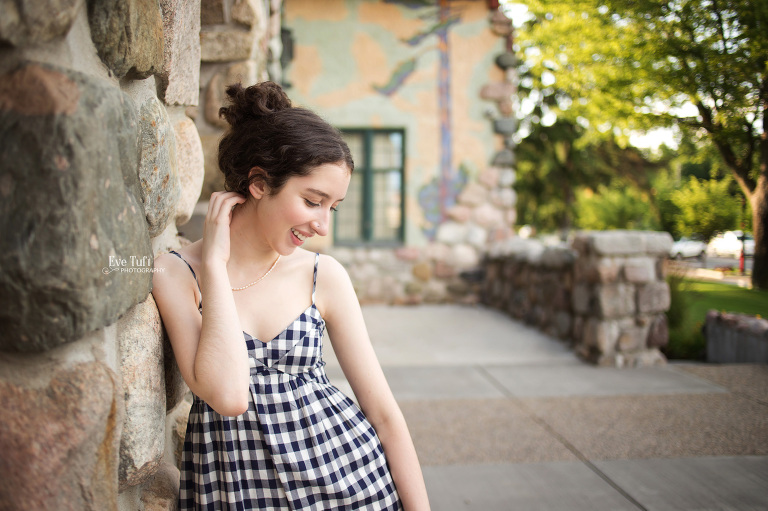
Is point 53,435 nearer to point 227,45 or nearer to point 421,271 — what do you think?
point 227,45

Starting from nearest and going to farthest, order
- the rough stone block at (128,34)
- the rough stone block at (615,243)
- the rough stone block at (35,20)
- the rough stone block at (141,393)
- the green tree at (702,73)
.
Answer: the rough stone block at (35,20) → the rough stone block at (128,34) → the rough stone block at (141,393) → the green tree at (702,73) → the rough stone block at (615,243)

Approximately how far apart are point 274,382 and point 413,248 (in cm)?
647

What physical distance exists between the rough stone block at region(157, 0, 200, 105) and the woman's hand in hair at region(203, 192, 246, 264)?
0.84ft

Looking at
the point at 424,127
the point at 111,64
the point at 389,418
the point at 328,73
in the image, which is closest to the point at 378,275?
the point at 424,127

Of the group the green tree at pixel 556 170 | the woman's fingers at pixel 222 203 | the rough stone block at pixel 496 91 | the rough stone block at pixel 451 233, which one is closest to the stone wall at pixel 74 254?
the woman's fingers at pixel 222 203

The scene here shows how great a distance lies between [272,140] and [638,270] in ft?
12.8

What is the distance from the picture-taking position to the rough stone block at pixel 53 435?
75 cm

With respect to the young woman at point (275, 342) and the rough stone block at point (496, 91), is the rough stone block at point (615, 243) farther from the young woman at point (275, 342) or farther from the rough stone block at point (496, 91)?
the rough stone block at point (496, 91)

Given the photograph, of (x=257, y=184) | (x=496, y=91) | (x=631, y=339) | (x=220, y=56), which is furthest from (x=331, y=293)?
(x=496, y=91)

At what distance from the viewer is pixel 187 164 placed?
57.8 inches

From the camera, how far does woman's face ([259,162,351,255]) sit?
1.33 m

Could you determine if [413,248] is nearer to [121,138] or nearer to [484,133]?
[484,133]

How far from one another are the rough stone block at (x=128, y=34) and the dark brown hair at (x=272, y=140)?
1.02 feet

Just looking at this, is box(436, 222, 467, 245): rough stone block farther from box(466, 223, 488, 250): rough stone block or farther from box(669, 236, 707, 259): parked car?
box(669, 236, 707, 259): parked car
